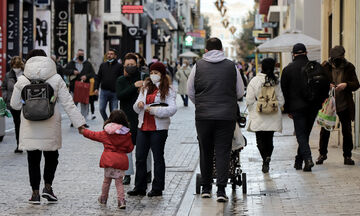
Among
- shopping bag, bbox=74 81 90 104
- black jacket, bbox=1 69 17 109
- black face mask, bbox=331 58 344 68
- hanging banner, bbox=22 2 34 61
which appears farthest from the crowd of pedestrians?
hanging banner, bbox=22 2 34 61

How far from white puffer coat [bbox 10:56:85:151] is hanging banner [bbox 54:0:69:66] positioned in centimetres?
3087

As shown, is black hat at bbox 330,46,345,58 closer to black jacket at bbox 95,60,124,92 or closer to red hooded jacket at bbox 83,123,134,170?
red hooded jacket at bbox 83,123,134,170

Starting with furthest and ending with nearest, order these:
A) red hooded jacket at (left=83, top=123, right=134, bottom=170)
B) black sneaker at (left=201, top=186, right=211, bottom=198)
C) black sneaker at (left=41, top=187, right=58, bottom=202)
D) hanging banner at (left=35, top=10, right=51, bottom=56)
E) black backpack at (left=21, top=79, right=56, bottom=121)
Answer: hanging banner at (left=35, top=10, right=51, bottom=56)
black sneaker at (left=201, top=186, right=211, bottom=198)
black sneaker at (left=41, top=187, right=58, bottom=202)
black backpack at (left=21, top=79, right=56, bottom=121)
red hooded jacket at (left=83, top=123, right=134, bottom=170)

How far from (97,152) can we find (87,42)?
3378 cm

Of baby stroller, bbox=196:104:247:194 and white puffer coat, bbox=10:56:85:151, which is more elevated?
white puffer coat, bbox=10:56:85:151

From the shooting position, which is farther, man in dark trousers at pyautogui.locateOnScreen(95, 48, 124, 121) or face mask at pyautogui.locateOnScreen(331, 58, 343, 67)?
man in dark trousers at pyautogui.locateOnScreen(95, 48, 124, 121)

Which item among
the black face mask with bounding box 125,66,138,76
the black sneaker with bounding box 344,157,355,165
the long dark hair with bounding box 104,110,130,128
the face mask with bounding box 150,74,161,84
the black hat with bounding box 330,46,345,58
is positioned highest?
the black hat with bounding box 330,46,345,58

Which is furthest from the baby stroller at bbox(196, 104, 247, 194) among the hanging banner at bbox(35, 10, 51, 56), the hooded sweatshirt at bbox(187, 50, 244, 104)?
the hanging banner at bbox(35, 10, 51, 56)

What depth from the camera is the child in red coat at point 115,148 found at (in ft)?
30.0

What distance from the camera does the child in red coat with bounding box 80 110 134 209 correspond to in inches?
360

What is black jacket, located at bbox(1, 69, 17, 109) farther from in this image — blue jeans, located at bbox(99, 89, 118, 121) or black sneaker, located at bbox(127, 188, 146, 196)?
black sneaker, located at bbox(127, 188, 146, 196)

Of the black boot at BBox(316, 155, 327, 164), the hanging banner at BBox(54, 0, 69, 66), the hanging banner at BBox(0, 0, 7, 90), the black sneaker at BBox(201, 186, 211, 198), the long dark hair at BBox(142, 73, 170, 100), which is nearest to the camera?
the black sneaker at BBox(201, 186, 211, 198)

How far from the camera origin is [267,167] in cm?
1224

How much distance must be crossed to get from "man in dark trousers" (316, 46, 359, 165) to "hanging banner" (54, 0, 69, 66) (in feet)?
92.5
